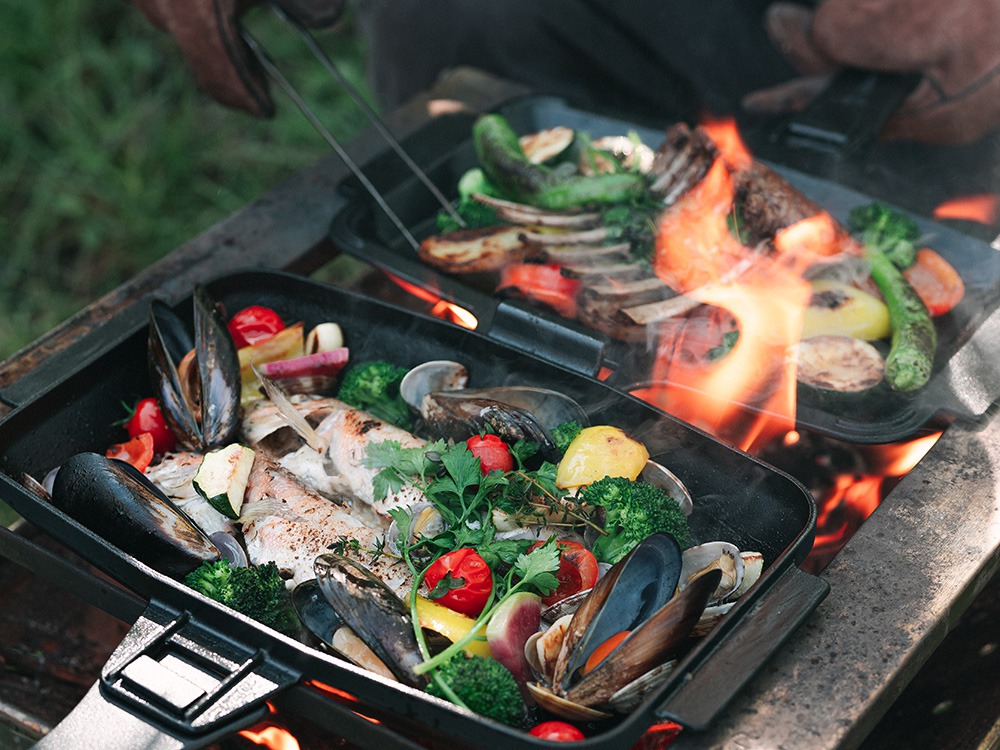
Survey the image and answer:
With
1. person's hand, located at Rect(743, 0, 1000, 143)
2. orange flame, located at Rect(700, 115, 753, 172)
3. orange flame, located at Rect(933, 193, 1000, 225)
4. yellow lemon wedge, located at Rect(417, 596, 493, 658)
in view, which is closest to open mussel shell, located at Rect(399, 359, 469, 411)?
yellow lemon wedge, located at Rect(417, 596, 493, 658)

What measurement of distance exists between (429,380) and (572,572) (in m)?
0.79

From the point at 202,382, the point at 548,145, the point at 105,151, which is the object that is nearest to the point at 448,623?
the point at 202,382

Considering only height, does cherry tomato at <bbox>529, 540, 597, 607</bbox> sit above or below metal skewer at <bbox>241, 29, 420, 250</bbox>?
below

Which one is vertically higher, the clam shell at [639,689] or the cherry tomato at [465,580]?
the cherry tomato at [465,580]

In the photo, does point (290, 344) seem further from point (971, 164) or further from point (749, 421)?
point (971, 164)

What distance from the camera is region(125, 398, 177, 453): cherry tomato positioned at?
2.65 meters

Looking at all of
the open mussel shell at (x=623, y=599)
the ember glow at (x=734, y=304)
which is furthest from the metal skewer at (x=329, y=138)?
the open mussel shell at (x=623, y=599)

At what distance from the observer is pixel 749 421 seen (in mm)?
2799

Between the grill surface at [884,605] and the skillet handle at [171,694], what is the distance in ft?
2.81

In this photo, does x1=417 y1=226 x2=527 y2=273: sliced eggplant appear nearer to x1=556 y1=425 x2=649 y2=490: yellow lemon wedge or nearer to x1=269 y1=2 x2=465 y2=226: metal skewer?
x1=269 y1=2 x2=465 y2=226: metal skewer

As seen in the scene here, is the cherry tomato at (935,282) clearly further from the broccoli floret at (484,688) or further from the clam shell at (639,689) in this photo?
the broccoli floret at (484,688)

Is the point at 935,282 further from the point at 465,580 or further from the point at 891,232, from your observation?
the point at 465,580

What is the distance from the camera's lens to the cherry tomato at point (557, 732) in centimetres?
182

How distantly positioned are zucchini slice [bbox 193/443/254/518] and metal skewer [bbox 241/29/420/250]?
1.09 m
